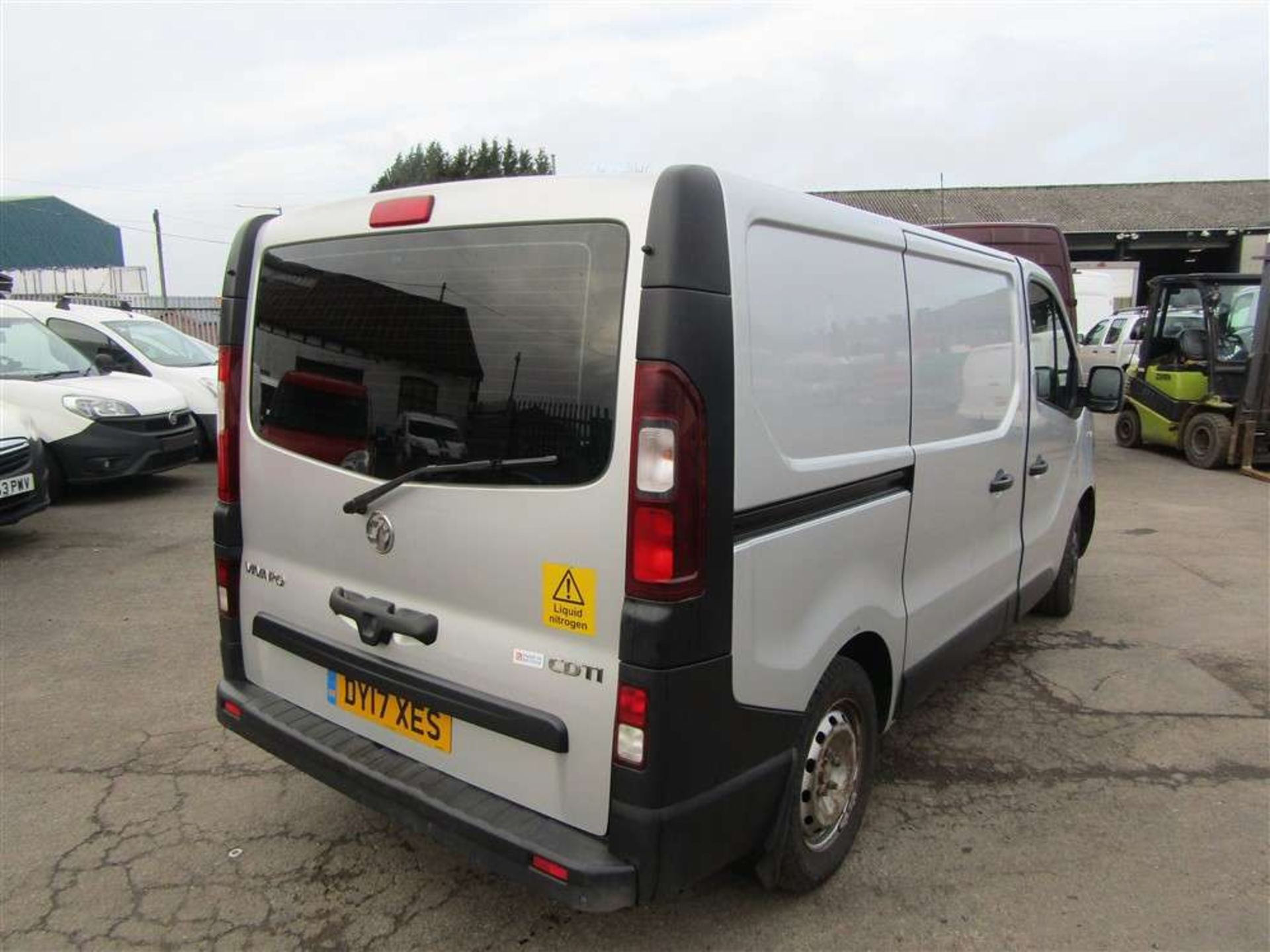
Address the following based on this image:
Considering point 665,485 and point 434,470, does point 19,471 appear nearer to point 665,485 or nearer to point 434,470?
point 434,470

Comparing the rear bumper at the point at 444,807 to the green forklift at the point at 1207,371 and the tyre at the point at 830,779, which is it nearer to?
the tyre at the point at 830,779

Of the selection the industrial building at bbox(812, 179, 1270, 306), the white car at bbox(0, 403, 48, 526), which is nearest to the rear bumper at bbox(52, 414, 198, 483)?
the white car at bbox(0, 403, 48, 526)

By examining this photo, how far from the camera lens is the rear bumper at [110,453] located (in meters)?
7.79

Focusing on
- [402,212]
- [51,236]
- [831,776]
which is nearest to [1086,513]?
[831,776]

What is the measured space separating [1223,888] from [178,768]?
3.69 metres

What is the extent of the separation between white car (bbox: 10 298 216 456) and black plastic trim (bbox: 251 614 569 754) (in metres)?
7.42

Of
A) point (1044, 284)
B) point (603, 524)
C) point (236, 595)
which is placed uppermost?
point (1044, 284)

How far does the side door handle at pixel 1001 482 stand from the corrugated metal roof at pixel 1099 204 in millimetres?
31351

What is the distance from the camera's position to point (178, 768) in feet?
11.3

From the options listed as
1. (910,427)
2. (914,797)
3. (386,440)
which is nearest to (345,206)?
(386,440)

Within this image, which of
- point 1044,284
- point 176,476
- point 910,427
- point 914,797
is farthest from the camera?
point 176,476

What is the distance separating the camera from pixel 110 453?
790 cm

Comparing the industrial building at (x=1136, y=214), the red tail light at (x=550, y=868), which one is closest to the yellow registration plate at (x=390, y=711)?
the red tail light at (x=550, y=868)

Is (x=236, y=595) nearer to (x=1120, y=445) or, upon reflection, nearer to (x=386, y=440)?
(x=386, y=440)
